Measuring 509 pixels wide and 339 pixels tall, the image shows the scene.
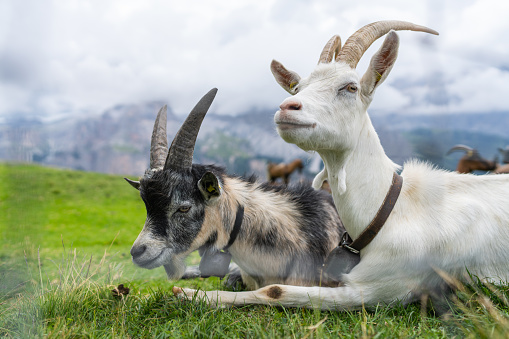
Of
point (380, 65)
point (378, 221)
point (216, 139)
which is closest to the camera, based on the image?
point (380, 65)

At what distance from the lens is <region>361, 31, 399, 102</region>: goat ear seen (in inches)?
108

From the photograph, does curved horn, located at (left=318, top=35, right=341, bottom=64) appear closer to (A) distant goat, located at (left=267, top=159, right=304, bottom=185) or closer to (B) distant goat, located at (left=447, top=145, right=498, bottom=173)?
(B) distant goat, located at (left=447, top=145, right=498, bottom=173)

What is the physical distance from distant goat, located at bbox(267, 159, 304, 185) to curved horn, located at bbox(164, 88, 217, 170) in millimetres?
14035

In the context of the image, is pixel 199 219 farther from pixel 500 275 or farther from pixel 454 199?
pixel 500 275

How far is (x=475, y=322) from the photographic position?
7.76ft

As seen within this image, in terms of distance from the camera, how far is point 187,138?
10.2 feet

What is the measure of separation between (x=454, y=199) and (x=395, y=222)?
0.54 meters

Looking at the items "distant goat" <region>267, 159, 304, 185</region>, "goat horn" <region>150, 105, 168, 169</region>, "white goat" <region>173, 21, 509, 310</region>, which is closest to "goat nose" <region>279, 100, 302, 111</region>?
"white goat" <region>173, 21, 509, 310</region>

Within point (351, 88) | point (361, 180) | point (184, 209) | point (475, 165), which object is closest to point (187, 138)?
point (184, 209)

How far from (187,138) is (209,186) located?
0.42m

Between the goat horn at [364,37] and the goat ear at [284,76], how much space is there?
1.47ft

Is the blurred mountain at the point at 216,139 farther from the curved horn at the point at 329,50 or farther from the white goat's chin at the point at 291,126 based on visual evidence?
the curved horn at the point at 329,50

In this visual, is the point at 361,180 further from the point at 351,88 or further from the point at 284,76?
the point at 284,76

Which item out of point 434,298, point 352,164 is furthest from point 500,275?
point 352,164
